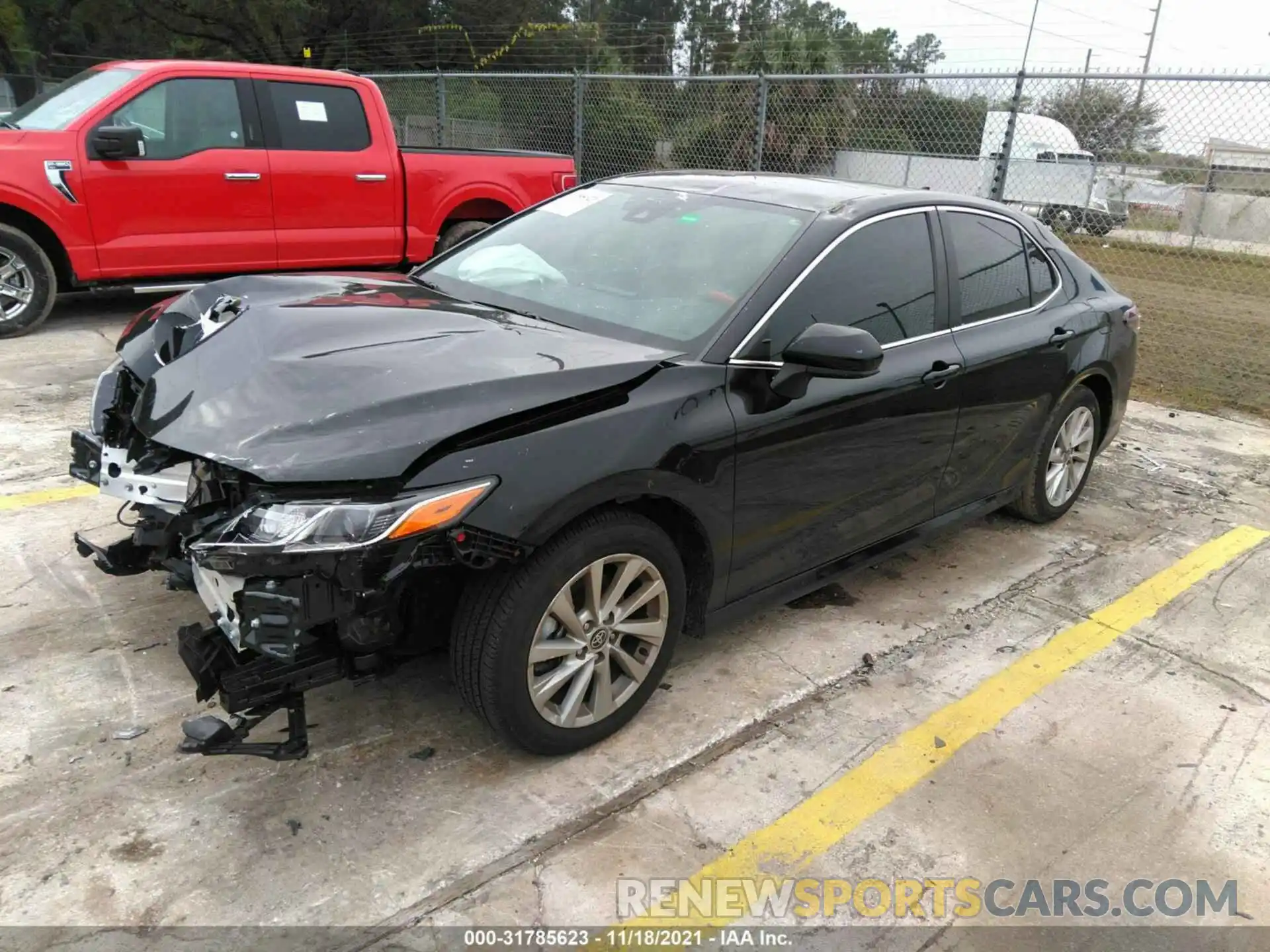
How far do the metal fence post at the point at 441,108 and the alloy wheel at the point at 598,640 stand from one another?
1091cm

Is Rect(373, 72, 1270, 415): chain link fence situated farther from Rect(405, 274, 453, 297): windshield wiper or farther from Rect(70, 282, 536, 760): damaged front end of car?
Rect(70, 282, 536, 760): damaged front end of car

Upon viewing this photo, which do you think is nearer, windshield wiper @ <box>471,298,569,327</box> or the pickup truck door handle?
windshield wiper @ <box>471,298,569,327</box>

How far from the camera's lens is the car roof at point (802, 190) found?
3.61m

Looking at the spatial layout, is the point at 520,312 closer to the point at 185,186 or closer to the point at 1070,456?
the point at 1070,456

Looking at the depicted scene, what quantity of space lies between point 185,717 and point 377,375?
127 cm

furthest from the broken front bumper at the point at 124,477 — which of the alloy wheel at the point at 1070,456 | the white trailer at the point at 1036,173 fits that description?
the white trailer at the point at 1036,173

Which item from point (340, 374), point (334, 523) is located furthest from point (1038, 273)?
point (334, 523)

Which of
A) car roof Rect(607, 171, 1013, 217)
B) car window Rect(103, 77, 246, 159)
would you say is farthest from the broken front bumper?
car window Rect(103, 77, 246, 159)

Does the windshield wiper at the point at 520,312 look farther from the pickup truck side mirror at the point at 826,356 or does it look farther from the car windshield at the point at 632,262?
the pickup truck side mirror at the point at 826,356

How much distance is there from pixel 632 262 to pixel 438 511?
154 centimetres

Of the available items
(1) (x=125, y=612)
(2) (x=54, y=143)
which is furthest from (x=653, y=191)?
(2) (x=54, y=143)

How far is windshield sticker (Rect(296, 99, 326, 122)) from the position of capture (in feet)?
25.0

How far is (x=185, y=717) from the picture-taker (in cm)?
291

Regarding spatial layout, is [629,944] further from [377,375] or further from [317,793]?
[377,375]
